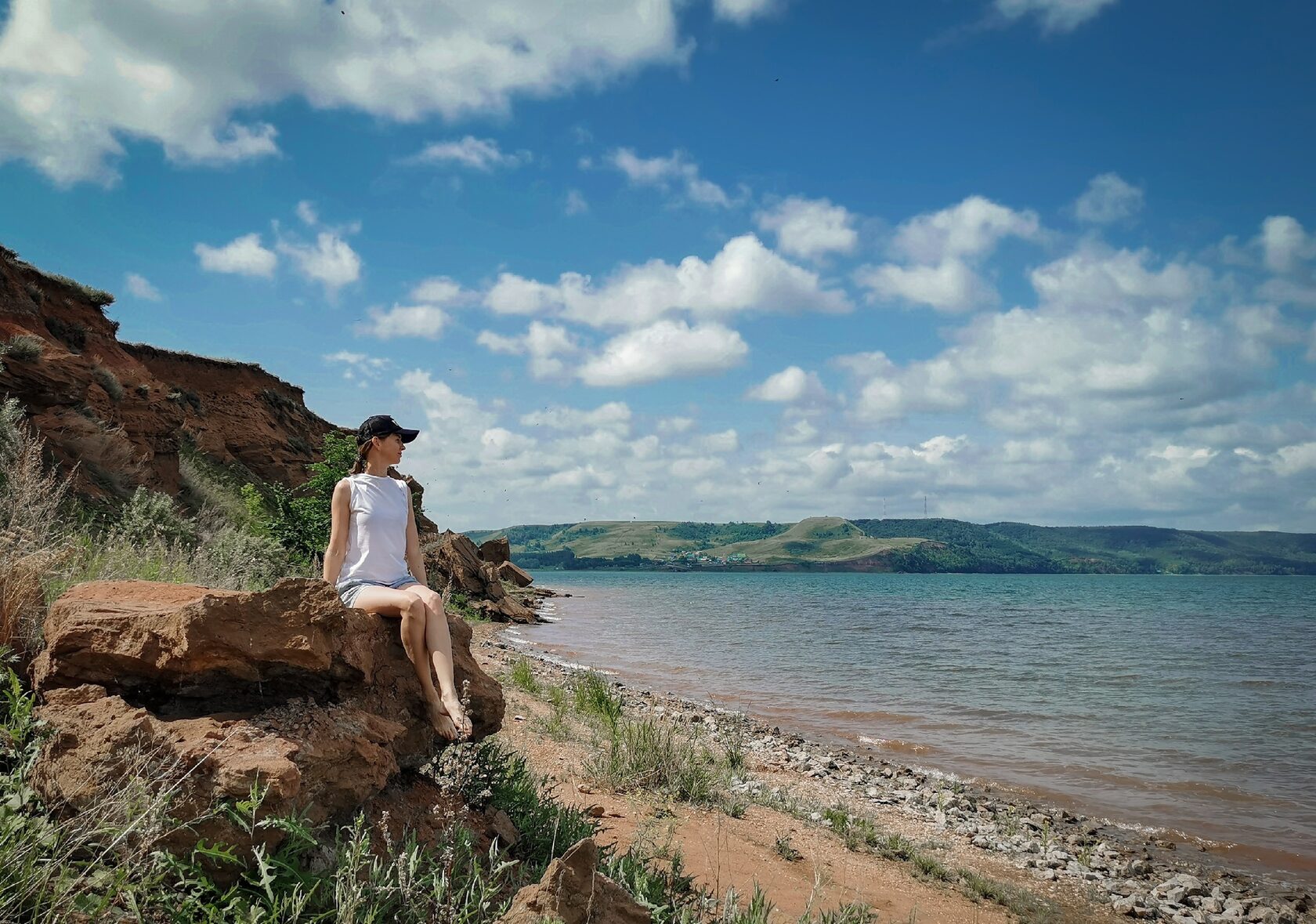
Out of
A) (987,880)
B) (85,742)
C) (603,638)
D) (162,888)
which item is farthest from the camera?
(603,638)

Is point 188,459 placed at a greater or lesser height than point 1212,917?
greater

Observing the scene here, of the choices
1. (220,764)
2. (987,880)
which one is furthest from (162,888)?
(987,880)

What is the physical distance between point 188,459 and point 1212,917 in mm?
27275

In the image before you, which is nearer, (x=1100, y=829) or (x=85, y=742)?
(x=85, y=742)

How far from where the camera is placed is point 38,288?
21453mm

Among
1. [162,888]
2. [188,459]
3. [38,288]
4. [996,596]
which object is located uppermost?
[38,288]

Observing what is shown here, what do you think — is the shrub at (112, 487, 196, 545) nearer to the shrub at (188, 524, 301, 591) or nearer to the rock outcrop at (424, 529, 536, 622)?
the shrub at (188, 524, 301, 591)

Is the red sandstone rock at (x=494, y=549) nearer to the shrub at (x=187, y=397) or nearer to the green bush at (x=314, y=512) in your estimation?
the shrub at (x=187, y=397)

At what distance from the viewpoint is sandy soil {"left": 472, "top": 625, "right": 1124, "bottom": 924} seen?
229 inches

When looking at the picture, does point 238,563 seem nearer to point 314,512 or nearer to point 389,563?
point 389,563

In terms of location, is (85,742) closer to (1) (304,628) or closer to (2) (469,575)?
(1) (304,628)

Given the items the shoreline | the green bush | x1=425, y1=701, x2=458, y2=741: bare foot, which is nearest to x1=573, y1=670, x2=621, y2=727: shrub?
the shoreline

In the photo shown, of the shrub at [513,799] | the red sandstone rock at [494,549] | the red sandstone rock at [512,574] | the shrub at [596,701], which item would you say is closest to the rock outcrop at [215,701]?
the shrub at [513,799]

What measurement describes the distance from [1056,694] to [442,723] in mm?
18219
